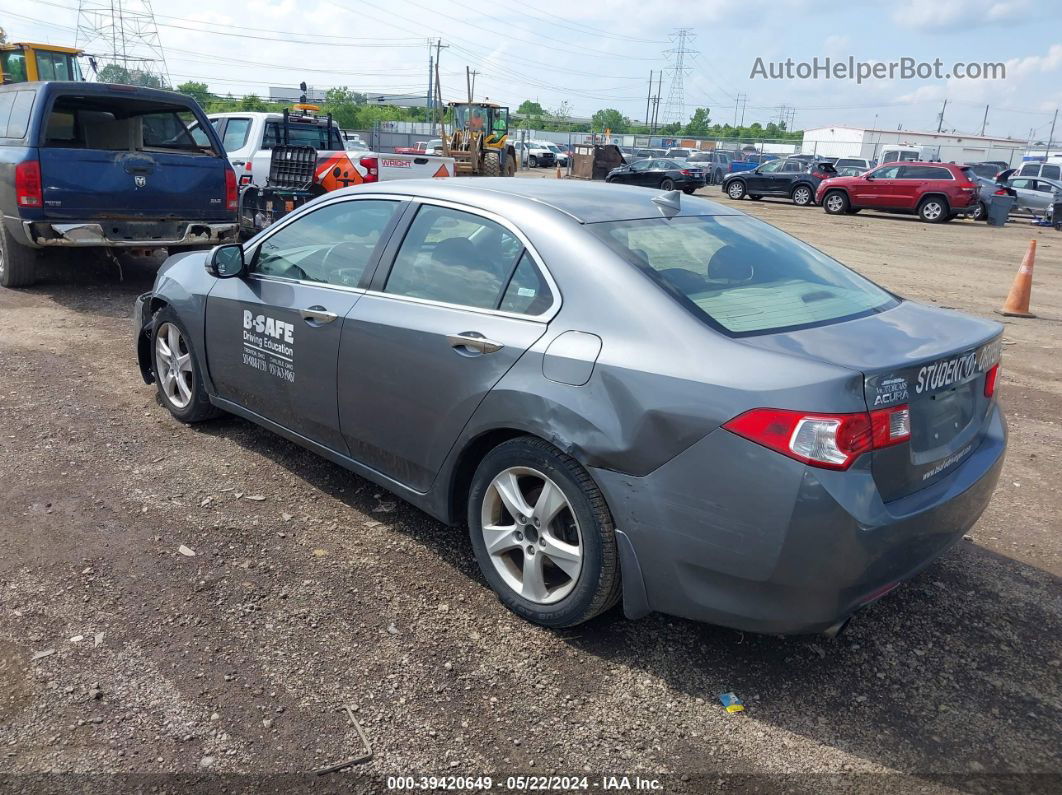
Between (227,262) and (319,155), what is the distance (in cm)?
786

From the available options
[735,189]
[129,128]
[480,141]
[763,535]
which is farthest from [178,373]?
[735,189]

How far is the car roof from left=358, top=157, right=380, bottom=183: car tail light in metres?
7.55

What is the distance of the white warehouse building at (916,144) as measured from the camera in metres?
59.2

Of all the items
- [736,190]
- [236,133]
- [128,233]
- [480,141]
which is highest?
[480,141]

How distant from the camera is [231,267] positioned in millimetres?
4316

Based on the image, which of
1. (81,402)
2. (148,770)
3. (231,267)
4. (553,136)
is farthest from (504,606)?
(553,136)

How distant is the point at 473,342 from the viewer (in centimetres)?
316

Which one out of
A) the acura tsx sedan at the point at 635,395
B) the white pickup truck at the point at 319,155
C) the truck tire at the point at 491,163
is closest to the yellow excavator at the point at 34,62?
the white pickup truck at the point at 319,155

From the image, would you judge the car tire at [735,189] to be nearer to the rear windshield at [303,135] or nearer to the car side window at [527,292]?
the rear windshield at [303,135]

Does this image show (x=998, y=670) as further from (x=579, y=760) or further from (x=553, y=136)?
(x=553, y=136)

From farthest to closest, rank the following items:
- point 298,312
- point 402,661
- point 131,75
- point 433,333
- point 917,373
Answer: point 131,75
point 298,312
point 433,333
point 402,661
point 917,373

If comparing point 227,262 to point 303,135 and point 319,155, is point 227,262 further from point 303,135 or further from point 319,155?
point 303,135

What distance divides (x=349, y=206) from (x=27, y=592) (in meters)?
2.15

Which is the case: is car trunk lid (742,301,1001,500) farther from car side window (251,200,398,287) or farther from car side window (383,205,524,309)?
car side window (251,200,398,287)
